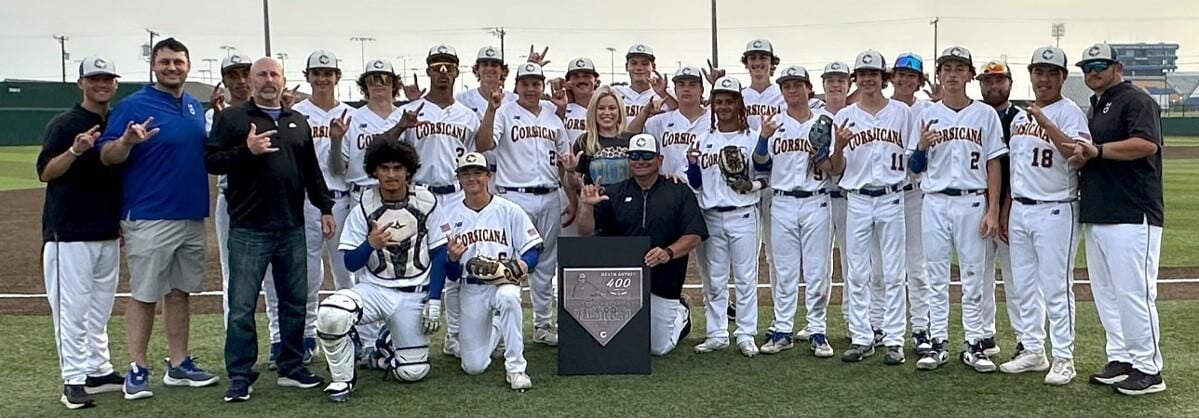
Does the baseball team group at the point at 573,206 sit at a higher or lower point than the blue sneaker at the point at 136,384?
higher

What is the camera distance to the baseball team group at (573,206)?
5590 mm

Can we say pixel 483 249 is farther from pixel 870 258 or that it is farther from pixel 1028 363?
pixel 1028 363

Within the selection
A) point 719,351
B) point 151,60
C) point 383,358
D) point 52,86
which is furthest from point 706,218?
point 52,86

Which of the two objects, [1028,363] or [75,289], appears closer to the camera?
[75,289]

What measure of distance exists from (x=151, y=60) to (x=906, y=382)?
15.8ft

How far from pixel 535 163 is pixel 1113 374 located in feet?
12.8

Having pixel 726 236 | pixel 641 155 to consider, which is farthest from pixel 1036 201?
pixel 641 155

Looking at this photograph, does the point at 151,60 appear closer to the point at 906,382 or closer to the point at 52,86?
the point at 906,382

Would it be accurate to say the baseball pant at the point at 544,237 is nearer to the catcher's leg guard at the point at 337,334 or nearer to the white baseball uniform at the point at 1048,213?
the catcher's leg guard at the point at 337,334

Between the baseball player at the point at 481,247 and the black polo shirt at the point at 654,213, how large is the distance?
2.32 ft

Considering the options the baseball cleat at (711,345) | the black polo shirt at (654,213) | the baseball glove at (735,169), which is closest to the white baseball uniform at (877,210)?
the baseball glove at (735,169)

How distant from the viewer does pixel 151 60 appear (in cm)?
577

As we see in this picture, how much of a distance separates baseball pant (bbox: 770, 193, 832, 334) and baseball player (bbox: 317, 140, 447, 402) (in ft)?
7.51

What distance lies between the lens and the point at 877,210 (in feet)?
21.3
